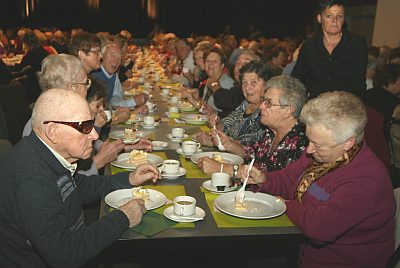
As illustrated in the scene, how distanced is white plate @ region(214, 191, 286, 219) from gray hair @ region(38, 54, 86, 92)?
123cm

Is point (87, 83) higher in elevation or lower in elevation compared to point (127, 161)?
higher

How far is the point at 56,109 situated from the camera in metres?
1.58

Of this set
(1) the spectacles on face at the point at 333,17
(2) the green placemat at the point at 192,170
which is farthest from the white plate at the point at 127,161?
(1) the spectacles on face at the point at 333,17

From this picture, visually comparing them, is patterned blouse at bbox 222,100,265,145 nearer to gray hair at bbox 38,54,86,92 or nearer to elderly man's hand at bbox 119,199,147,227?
gray hair at bbox 38,54,86,92

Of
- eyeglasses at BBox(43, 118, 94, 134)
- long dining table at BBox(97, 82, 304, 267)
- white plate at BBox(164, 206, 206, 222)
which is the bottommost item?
long dining table at BBox(97, 82, 304, 267)

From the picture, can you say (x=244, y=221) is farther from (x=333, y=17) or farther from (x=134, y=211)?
(x=333, y=17)

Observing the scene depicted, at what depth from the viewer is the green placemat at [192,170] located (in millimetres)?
2405

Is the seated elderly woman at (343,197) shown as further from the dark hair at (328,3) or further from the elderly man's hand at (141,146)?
the dark hair at (328,3)

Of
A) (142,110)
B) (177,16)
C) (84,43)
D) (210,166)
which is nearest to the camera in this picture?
(210,166)

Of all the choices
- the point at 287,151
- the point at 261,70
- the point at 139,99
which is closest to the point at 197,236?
the point at 287,151

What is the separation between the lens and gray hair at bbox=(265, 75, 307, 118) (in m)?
2.50

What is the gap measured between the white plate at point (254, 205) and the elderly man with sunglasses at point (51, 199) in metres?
0.41

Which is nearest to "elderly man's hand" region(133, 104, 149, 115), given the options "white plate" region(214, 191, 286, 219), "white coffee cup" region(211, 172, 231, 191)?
"white coffee cup" region(211, 172, 231, 191)

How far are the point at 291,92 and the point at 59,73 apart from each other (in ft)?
4.62
